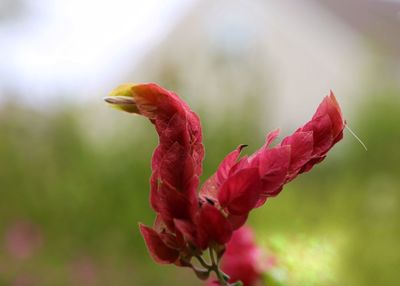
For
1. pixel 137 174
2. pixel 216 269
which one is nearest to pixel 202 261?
pixel 216 269

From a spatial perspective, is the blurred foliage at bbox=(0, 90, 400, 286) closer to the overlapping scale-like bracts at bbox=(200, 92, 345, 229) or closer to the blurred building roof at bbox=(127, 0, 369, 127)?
the blurred building roof at bbox=(127, 0, 369, 127)

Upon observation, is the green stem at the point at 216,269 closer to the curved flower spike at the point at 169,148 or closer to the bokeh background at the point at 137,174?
the curved flower spike at the point at 169,148

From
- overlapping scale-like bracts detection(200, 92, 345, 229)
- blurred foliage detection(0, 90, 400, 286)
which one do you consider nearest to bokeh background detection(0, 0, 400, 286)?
blurred foliage detection(0, 90, 400, 286)

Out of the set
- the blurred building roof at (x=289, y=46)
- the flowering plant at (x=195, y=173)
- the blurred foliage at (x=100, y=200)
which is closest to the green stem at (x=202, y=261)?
the flowering plant at (x=195, y=173)

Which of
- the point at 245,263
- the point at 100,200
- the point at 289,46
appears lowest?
the point at 100,200

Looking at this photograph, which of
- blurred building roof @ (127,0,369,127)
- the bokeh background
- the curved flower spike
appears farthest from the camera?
blurred building roof @ (127,0,369,127)

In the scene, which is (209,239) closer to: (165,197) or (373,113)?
(165,197)

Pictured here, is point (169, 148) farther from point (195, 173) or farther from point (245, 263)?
point (245, 263)

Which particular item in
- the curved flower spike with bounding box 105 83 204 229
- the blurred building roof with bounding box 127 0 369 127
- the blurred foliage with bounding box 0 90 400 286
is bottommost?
the blurred foliage with bounding box 0 90 400 286
